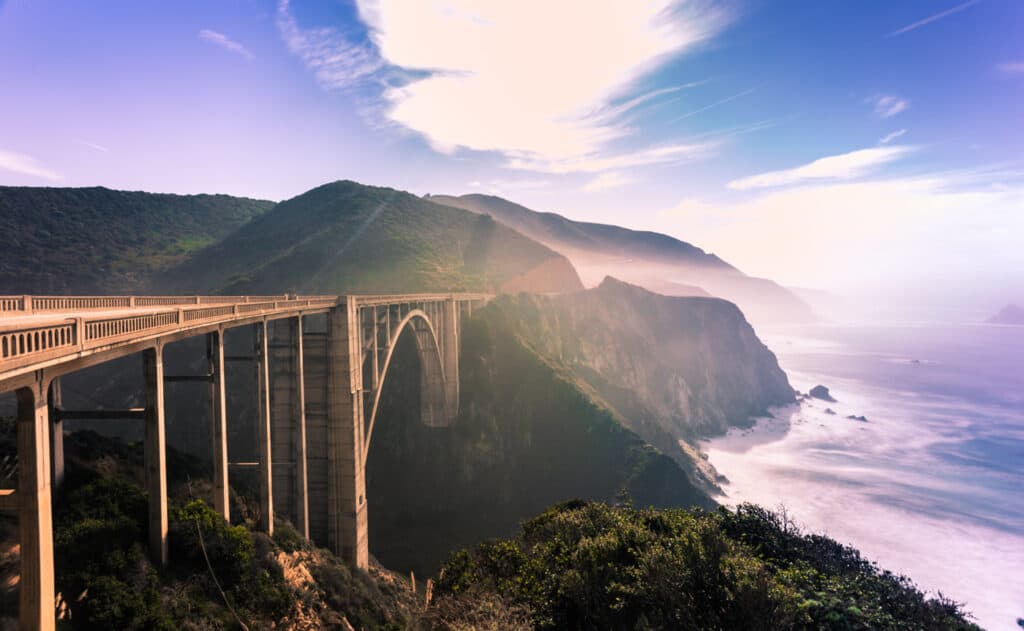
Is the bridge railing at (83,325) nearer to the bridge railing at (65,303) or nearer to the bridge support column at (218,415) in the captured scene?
the bridge railing at (65,303)

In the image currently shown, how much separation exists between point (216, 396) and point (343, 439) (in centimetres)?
1137

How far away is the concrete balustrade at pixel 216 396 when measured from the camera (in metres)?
7.75

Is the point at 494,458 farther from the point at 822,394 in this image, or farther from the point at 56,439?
the point at 822,394

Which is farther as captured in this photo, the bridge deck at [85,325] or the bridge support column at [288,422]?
the bridge support column at [288,422]

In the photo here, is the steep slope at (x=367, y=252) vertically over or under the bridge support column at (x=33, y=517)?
over

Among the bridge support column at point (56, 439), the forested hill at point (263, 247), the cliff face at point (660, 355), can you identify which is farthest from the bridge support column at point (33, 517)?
the forested hill at point (263, 247)

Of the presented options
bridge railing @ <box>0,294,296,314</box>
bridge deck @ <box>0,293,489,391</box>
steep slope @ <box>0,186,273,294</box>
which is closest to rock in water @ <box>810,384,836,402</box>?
bridge deck @ <box>0,293,489,391</box>

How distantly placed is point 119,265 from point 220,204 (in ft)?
216

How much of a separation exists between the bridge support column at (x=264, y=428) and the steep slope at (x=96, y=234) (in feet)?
297

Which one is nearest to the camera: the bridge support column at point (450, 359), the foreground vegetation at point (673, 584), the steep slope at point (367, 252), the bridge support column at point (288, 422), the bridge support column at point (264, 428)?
the foreground vegetation at point (673, 584)

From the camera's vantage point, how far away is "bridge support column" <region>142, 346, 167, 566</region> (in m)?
11.8

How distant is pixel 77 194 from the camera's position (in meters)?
124

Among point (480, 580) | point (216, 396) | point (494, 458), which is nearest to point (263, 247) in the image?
point (494, 458)

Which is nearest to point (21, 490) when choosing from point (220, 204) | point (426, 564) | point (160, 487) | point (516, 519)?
point (160, 487)
